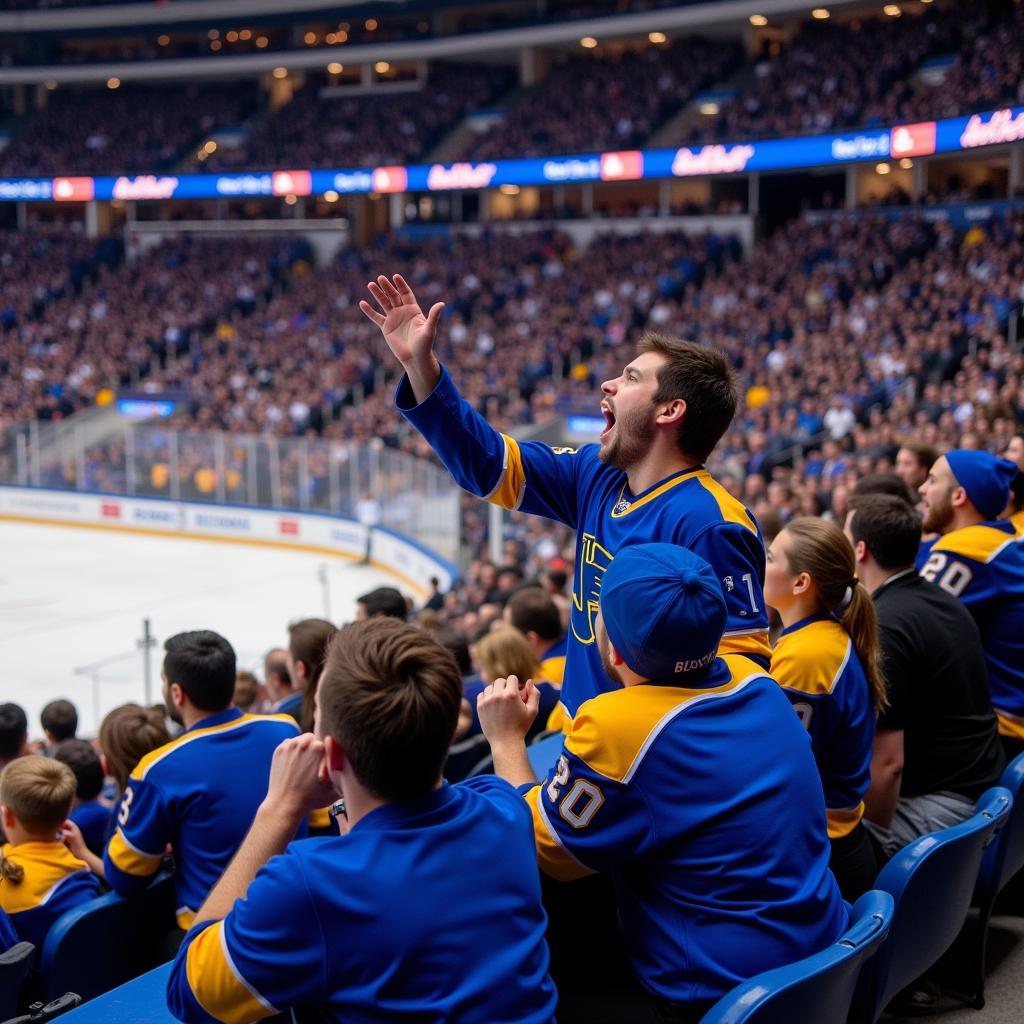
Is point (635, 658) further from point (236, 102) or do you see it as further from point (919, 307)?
point (236, 102)

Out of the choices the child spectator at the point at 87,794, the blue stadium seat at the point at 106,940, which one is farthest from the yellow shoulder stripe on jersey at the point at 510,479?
the child spectator at the point at 87,794

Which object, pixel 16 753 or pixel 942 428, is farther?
pixel 942 428

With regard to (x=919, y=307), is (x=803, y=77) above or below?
above

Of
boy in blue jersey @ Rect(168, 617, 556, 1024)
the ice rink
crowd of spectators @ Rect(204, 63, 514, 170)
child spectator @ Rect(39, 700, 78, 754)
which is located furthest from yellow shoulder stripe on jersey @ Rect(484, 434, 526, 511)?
crowd of spectators @ Rect(204, 63, 514, 170)

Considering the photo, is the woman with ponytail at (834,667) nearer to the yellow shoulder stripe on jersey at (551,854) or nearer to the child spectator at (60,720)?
the yellow shoulder stripe on jersey at (551,854)

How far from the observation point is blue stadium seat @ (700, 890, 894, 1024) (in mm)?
2127

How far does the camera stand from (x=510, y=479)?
3352 mm

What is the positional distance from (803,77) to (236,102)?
2111cm

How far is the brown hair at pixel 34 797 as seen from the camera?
3713 mm

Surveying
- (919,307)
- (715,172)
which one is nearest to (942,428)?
(919,307)

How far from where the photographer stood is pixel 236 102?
139 ft

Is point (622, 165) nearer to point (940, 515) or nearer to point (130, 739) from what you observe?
point (940, 515)

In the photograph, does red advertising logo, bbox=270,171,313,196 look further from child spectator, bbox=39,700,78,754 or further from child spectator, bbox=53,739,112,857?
child spectator, bbox=53,739,112,857

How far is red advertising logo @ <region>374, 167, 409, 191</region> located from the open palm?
31387mm
